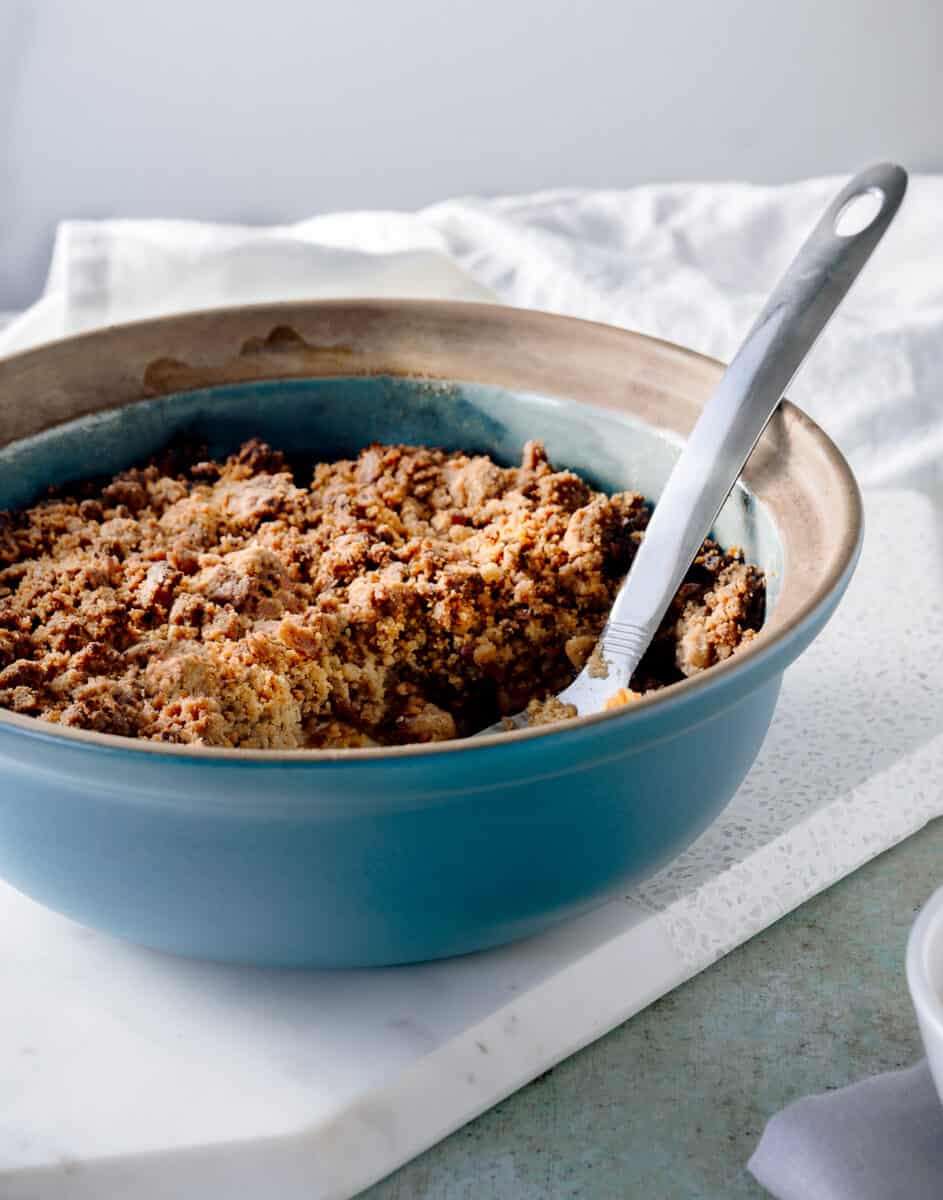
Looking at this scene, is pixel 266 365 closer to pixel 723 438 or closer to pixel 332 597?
pixel 332 597

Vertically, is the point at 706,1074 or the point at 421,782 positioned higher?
the point at 421,782

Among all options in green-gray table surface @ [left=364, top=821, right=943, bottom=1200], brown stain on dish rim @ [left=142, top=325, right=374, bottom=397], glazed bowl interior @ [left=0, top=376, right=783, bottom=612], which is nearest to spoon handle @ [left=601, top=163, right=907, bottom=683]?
glazed bowl interior @ [left=0, top=376, right=783, bottom=612]

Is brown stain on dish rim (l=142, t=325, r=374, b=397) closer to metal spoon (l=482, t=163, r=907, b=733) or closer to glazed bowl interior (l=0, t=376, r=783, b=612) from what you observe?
glazed bowl interior (l=0, t=376, r=783, b=612)

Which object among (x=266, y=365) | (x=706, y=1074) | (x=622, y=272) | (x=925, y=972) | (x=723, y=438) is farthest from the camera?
(x=622, y=272)

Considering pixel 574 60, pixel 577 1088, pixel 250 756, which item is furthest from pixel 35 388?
pixel 574 60

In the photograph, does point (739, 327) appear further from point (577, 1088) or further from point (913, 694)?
point (577, 1088)

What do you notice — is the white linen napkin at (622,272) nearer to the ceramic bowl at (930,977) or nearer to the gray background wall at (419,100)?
the gray background wall at (419,100)

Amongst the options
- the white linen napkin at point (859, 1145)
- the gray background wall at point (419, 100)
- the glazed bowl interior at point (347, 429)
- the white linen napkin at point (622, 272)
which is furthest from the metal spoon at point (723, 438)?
the gray background wall at point (419, 100)

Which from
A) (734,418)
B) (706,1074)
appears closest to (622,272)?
(734,418)
